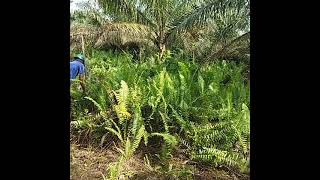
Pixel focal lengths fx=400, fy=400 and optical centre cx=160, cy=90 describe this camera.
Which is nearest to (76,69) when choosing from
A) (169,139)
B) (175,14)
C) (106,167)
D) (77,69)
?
(77,69)

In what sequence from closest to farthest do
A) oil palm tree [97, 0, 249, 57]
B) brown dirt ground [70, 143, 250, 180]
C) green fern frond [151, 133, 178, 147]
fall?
brown dirt ground [70, 143, 250, 180] < green fern frond [151, 133, 178, 147] < oil palm tree [97, 0, 249, 57]

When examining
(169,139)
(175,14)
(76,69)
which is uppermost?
(175,14)

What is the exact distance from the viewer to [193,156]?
490cm

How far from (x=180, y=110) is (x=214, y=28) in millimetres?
9659

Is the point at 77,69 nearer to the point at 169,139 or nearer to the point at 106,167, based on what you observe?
the point at 106,167

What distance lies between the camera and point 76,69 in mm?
7027

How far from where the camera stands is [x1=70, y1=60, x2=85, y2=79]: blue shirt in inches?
273

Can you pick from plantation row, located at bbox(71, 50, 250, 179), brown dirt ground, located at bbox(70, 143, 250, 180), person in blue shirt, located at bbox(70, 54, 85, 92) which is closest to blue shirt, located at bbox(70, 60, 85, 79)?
person in blue shirt, located at bbox(70, 54, 85, 92)

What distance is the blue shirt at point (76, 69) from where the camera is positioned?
694 centimetres

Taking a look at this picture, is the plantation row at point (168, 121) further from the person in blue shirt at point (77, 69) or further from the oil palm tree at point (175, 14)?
the oil palm tree at point (175, 14)

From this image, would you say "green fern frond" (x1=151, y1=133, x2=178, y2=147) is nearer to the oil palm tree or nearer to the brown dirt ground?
the brown dirt ground

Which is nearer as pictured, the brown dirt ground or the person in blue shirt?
the brown dirt ground
